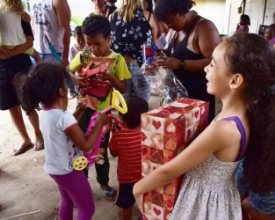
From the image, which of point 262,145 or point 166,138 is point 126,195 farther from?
point 262,145

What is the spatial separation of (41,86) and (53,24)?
64.5 inches

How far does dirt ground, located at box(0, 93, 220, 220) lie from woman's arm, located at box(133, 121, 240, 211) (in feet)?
3.79

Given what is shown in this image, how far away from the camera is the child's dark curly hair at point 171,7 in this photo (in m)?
1.72

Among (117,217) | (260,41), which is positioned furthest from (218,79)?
(117,217)

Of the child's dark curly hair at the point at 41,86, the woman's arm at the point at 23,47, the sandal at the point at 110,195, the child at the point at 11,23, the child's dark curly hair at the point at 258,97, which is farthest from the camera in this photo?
the woman's arm at the point at 23,47

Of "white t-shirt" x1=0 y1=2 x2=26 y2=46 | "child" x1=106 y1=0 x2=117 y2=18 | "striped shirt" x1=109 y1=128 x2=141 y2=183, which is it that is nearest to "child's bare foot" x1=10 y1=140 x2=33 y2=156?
"white t-shirt" x1=0 y1=2 x2=26 y2=46

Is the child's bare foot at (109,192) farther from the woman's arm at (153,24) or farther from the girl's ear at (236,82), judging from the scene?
the woman's arm at (153,24)

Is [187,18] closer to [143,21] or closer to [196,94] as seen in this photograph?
[196,94]

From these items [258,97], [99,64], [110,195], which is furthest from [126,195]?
[258,97]

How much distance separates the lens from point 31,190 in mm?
2305

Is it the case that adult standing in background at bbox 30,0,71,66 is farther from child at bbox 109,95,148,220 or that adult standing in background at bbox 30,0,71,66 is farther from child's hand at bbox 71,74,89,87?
child at bbox 109,95,148,220

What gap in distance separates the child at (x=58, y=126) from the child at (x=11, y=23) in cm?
127

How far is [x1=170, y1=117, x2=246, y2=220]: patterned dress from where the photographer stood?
40.6 inches

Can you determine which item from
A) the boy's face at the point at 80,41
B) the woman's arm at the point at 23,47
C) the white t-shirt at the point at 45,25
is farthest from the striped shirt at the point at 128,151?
the boy's face at the point at 80,41
